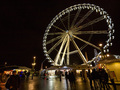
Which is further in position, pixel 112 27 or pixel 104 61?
pixel 112 27

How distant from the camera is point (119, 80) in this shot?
1081 cm

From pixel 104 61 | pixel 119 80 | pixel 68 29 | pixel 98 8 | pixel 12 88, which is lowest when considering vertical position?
pixel 119 80

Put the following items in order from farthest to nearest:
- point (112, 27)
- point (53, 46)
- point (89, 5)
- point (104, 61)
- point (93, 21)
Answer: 1. point (53, 46)
2. point (89, 5)
3. point (93, 21)
4. point (112, 27)
5. point (104, 61)

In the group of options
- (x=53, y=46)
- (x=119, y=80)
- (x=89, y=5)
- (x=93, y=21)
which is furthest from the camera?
(x=53, y=46)

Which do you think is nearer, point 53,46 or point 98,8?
point 98,8

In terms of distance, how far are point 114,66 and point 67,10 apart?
18.1 meters

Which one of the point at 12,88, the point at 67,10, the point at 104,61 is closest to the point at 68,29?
the point at 67,10

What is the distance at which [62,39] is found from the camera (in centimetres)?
2533

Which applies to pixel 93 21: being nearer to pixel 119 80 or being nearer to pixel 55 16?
pixel 55 16

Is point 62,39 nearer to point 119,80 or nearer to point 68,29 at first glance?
point 68,29

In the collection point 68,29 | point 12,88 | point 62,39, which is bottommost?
point 12,88

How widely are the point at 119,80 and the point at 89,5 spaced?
Answer: 17585 millimetres

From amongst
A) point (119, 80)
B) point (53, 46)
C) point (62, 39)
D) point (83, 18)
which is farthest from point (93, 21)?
point (119, 80)

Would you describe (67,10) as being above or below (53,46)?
above
